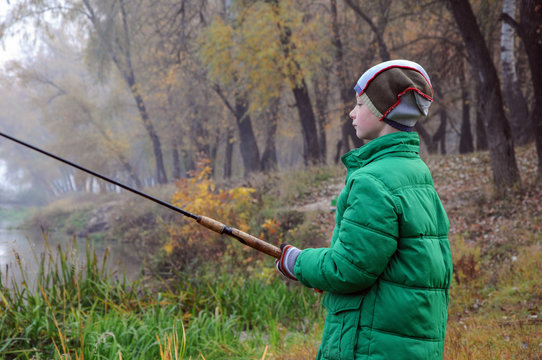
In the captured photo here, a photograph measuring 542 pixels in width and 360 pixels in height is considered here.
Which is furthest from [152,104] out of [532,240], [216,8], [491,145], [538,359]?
[538,359]

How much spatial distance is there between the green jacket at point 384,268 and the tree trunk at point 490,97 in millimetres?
7207

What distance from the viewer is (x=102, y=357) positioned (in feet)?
11.5

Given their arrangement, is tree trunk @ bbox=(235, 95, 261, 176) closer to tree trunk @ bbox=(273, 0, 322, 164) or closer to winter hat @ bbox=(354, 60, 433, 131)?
tree trunk @ bbox=(273, 0, 322, 164)

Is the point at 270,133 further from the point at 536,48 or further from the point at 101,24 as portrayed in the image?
the point at 536,48

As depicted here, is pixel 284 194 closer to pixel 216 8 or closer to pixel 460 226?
pixel 460 226

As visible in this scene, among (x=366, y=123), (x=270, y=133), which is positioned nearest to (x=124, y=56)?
(x=270, y=133)

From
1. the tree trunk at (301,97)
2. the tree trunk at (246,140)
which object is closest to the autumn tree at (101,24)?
the tree trunk at (246,140)

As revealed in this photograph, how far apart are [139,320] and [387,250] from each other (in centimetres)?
324

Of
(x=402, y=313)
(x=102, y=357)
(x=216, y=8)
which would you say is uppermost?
(x=216, y=8)

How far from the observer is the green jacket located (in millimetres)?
1611

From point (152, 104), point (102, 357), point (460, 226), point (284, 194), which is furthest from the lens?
point (152, 104)

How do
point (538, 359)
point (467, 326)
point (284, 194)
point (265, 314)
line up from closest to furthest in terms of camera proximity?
1. point (538, 359)
2. point (467, 326)
3. point (265, 314)
4. point (284, 194)

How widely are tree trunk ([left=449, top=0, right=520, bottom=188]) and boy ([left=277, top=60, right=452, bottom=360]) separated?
7.12m

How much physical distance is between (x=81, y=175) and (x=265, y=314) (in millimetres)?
26705
